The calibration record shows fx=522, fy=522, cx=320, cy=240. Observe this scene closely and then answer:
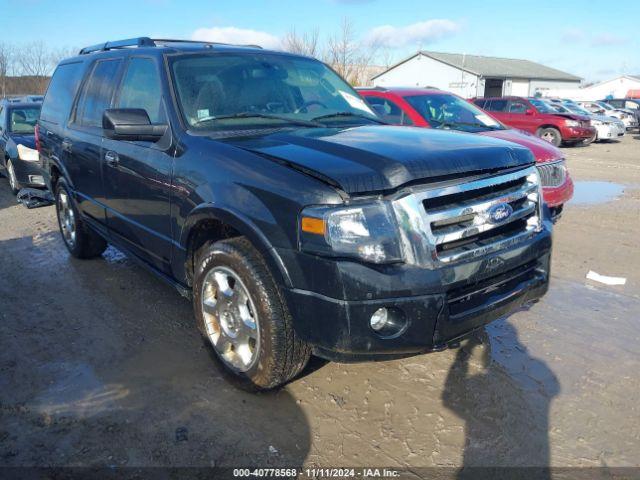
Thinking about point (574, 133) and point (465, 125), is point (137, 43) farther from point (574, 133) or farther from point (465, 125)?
point (574, 133)

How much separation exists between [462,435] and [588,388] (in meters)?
0.99

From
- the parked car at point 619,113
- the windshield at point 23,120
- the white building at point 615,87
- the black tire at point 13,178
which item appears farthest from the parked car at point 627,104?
the white building at point 615,87

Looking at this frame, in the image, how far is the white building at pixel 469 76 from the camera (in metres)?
49.3

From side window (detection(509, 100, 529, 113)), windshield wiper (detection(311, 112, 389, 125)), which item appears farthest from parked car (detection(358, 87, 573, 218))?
side window (detection(509, 100, 529, 113))

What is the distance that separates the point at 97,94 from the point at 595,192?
8.38 m

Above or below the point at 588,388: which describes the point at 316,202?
above

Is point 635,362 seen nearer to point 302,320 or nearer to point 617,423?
point 617,423

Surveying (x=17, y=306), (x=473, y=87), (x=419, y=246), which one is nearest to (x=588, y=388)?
(x=419, y=246)

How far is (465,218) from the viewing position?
266 centimetres

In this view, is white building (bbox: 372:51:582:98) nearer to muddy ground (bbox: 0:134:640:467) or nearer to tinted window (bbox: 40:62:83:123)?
tinted window (bbox: 40:62:83:123)

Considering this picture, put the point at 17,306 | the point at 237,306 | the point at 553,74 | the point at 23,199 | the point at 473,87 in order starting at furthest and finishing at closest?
the point at 553,74 → the point at 473,87 → the point at 23,199 → the point at 17,306 → the point at 237,306

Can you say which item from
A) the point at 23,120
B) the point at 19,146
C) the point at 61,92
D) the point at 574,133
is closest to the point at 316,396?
the point at 61,92

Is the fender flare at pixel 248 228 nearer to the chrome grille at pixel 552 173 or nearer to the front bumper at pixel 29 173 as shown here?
the chrome grille at pixel 552 173

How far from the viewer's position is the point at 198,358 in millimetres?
3533
